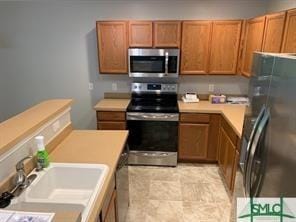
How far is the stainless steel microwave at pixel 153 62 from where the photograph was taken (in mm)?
3240

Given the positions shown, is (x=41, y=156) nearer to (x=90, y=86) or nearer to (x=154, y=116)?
(x=154, y=116)

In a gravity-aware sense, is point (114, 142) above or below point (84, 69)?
below

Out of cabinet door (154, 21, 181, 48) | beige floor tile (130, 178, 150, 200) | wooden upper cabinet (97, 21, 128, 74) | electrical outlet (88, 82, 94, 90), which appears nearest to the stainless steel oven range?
beige floor tile (130, 178, 150, 200)

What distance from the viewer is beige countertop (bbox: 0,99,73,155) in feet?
4.47

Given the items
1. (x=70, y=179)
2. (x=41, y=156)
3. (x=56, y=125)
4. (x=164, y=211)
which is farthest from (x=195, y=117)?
(x=41, y=156)

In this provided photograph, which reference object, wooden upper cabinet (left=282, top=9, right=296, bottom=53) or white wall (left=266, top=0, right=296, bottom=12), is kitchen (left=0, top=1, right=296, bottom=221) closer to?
white wall (left=266, top=0, right=296, bottom=12)

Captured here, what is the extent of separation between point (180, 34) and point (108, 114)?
58.3 inches

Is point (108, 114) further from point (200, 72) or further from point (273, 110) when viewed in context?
point (273, 110)

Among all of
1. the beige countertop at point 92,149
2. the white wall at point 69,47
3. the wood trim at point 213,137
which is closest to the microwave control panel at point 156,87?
the white wall at point 69,47

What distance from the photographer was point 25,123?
1.66 m

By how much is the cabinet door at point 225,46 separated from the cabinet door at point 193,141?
827mm

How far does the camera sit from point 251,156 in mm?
1351

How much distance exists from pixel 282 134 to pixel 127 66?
2.63 m

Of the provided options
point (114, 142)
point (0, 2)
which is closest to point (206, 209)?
point (114, 142)
